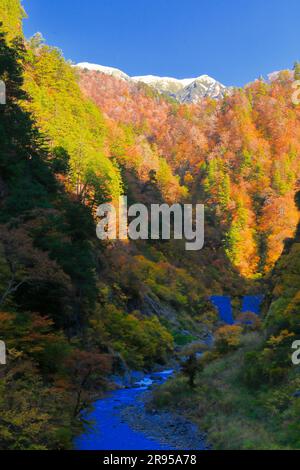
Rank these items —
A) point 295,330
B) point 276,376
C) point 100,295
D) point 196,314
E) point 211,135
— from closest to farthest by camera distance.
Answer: point 276,376
point 295,330
point 100,295
point 196,314
point 211,135

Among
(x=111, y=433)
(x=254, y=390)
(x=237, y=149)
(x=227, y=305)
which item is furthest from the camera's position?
(x=237, y=149)

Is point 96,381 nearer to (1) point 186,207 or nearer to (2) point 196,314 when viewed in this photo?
(2) point 196,314

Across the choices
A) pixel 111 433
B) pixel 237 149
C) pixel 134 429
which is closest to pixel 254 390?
pixel 134 429

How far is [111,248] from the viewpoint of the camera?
5222cm

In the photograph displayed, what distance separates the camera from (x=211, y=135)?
14100cm

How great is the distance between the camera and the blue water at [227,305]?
73.2 metres

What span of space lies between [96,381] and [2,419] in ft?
48.1

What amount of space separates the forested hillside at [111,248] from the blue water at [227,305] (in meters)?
2.08

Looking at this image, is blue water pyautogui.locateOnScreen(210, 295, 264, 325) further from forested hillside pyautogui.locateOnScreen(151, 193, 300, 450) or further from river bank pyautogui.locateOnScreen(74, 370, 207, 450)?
river bank pyautogui.locateOnScreen(74, 370, 207, 450)

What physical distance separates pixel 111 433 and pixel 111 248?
33.4 m

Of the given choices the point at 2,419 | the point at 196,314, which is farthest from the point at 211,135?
the point at 2,419

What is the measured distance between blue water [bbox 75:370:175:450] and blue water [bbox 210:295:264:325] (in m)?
47.0

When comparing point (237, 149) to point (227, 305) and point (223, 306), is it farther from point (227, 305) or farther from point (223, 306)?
point (223, 306)

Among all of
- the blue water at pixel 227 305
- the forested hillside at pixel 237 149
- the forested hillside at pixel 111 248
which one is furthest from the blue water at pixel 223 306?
the forested hillside at pixel 237 149
